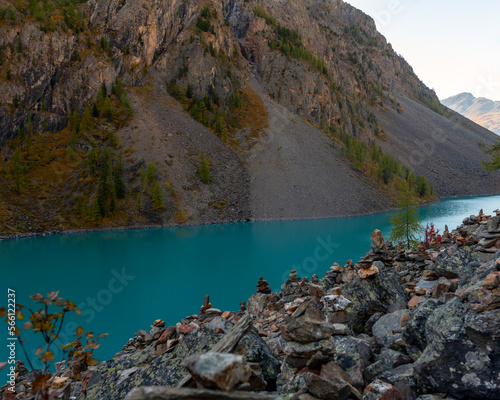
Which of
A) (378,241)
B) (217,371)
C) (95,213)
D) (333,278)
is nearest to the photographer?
(217,371)

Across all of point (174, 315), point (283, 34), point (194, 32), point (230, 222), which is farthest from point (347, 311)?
point (283, 34)

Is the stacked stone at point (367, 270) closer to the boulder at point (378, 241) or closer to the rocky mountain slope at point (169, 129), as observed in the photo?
the boulder at point (378, 241)

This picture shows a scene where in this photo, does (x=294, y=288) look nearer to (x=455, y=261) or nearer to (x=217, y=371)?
(x=455, y=261)

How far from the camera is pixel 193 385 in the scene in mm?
3576

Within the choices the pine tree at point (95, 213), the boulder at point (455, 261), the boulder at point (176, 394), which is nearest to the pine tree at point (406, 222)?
the boulder at point (455, 261)

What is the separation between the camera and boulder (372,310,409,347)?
6275mm

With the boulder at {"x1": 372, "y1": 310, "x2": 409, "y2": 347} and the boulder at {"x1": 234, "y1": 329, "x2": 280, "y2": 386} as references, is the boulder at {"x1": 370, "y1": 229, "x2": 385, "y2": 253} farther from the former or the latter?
the boulder at {"x1": 234, "y1": 329, "x2": 280, "y2": 386}

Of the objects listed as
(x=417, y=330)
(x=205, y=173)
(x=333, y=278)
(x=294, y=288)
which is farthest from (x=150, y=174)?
(x=417, y=330)

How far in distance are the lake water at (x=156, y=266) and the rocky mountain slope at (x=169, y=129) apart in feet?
48.7

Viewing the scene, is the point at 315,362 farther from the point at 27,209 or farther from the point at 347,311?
the point at 27,209

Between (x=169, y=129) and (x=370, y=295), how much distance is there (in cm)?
10050

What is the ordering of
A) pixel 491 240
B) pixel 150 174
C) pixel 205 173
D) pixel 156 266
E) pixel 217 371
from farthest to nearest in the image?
pixel 205 173
pixel 150 174
pixel 156 266
pixel 491 240
pixel 217 371

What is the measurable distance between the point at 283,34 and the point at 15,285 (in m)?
162

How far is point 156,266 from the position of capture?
43562 millimetres
